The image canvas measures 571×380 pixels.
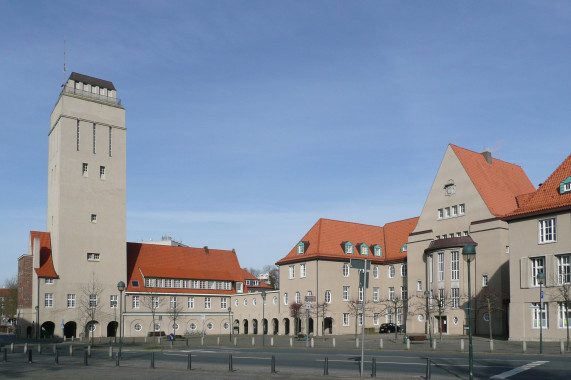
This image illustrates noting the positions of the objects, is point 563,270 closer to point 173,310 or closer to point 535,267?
point 535,267

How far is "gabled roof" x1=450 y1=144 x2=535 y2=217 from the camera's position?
63.8 metres

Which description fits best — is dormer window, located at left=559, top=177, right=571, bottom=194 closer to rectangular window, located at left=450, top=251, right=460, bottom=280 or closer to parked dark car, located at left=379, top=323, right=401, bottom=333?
rectangular window, located at left=450, top=251, right=460, bottom=280

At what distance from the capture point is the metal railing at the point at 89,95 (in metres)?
81.8

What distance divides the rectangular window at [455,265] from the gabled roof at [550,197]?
45.1ft

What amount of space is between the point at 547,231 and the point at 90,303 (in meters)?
54.5

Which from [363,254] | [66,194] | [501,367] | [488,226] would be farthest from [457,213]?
[66,194]

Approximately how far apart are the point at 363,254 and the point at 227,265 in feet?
86.7

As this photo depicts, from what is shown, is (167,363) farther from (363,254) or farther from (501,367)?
(363,254)

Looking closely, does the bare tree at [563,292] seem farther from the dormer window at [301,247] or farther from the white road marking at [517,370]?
the dormer window at [301,247]

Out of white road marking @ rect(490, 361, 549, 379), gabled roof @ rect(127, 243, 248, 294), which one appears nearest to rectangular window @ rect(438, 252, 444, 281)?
white road marking @ rect(490, 361, 549, 379)

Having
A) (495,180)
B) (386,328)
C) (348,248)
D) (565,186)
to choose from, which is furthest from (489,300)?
(348,248)

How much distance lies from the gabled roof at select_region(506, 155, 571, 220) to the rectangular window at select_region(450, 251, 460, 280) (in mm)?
13744

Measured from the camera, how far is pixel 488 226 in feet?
204

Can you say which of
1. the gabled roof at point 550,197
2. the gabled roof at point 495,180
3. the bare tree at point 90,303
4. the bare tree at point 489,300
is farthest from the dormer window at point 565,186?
the bare tree at point 90,303
